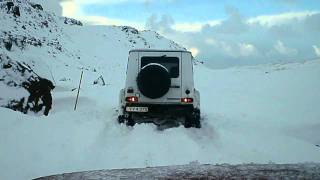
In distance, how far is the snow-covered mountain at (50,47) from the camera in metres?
14.0

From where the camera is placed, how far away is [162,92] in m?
12.4

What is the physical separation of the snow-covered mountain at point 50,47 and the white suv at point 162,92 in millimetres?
3300

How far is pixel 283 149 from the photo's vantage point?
10.7m

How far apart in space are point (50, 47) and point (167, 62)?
165 ft

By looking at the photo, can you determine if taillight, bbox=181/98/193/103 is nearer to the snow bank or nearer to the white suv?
the white suv

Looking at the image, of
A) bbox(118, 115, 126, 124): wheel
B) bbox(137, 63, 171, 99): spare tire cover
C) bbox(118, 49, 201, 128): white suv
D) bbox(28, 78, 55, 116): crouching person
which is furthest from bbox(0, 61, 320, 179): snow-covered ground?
bbox(28, 78, 55, 116): crouching person

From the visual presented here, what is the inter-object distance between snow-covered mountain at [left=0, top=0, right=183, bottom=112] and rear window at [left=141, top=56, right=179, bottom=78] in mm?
3741

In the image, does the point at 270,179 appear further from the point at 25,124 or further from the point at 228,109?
the point at 228,109

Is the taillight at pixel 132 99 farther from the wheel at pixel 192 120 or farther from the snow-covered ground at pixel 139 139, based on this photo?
the wheel at pixel 192 120

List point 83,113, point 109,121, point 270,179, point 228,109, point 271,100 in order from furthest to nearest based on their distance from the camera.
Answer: point 271,100 → point 228,109 → point 83,113 → point 109,121 → point 270,179

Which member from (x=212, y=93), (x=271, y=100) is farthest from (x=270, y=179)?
(x=212, y=93)

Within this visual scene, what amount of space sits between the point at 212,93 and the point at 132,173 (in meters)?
24.8

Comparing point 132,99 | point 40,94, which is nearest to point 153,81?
point 132,99

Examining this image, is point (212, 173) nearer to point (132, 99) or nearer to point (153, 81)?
point (153, 81)
